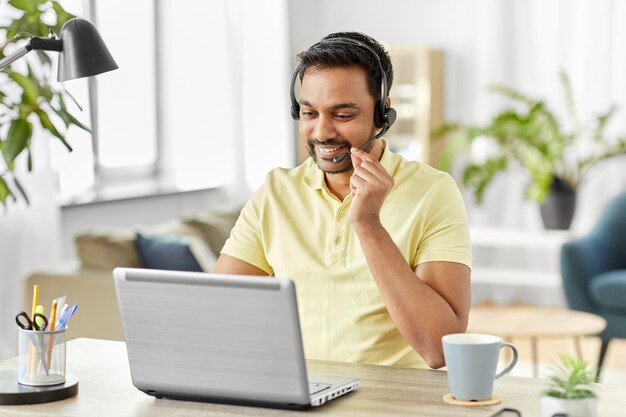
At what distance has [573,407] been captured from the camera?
146 centimetres

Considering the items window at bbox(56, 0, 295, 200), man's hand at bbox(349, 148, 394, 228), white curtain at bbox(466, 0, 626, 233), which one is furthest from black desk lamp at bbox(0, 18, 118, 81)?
white curtain at bbox(466, 0, 626, 233)

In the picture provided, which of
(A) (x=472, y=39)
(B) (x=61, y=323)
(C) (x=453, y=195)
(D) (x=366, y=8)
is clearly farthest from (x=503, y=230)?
(B) (x=61, y=323)

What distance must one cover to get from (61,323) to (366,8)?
18.8 feet

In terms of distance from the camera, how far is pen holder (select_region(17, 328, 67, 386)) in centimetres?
175

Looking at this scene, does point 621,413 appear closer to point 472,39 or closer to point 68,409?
point 68,409

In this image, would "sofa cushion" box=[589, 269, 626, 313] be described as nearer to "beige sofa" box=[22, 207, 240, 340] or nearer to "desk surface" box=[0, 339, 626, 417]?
"beige sofa" box=[22, 207, 240, 340]

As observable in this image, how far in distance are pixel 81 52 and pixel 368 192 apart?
0.57 meters

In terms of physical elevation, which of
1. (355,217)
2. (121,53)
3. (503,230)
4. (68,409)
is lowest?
(503,230)

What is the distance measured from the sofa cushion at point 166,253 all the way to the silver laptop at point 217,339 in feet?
7.67

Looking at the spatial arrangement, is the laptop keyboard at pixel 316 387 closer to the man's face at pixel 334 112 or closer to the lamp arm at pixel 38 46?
the man's face at pixel 334 112

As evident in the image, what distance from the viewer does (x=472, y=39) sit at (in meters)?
6.91

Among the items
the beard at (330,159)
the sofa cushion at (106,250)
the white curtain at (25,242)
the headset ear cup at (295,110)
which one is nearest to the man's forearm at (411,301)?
the beard at (330,159)

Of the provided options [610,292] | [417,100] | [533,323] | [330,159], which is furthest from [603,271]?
[330,159]

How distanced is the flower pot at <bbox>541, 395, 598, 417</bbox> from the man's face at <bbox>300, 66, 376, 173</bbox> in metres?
0.79
